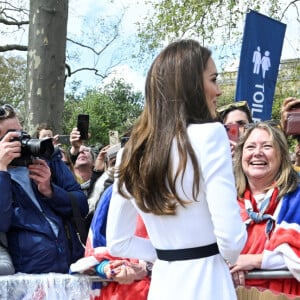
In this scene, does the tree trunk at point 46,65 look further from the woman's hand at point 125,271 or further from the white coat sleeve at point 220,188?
the white coat sleeve at point 220,188

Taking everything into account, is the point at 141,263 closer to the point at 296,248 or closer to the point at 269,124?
the point at 296,248

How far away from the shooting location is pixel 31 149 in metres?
3.02

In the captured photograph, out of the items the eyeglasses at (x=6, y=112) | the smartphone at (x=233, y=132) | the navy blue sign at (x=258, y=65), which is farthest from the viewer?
the navy blue sign at (x=258, y=65)

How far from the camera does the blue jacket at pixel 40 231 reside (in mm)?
3078

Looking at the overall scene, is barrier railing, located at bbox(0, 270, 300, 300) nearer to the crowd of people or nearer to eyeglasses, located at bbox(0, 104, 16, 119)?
the crowd of people

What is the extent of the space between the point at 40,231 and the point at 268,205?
47.7 inches

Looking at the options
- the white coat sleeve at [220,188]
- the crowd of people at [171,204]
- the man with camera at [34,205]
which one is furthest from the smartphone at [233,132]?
the white coat sleeve at [220,188]

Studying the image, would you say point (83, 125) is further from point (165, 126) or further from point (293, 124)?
point (165, 126)

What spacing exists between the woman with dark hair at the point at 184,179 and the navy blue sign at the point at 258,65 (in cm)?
329

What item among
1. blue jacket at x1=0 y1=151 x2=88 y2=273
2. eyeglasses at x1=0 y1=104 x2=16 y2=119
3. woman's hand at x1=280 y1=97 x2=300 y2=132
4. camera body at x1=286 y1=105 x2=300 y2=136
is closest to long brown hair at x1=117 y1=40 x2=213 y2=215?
blue jacket at x1=0 y1=151 x2=88 y2=273

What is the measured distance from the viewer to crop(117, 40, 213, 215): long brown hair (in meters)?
1.99

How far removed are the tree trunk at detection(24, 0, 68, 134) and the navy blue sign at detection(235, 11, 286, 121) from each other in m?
2.48

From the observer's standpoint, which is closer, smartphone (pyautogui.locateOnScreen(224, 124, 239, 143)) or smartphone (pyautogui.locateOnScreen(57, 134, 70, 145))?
smartphone (pyautogui.locateOnScreen(224, 124, 239, 143))

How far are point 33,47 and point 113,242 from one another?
5077 mm
